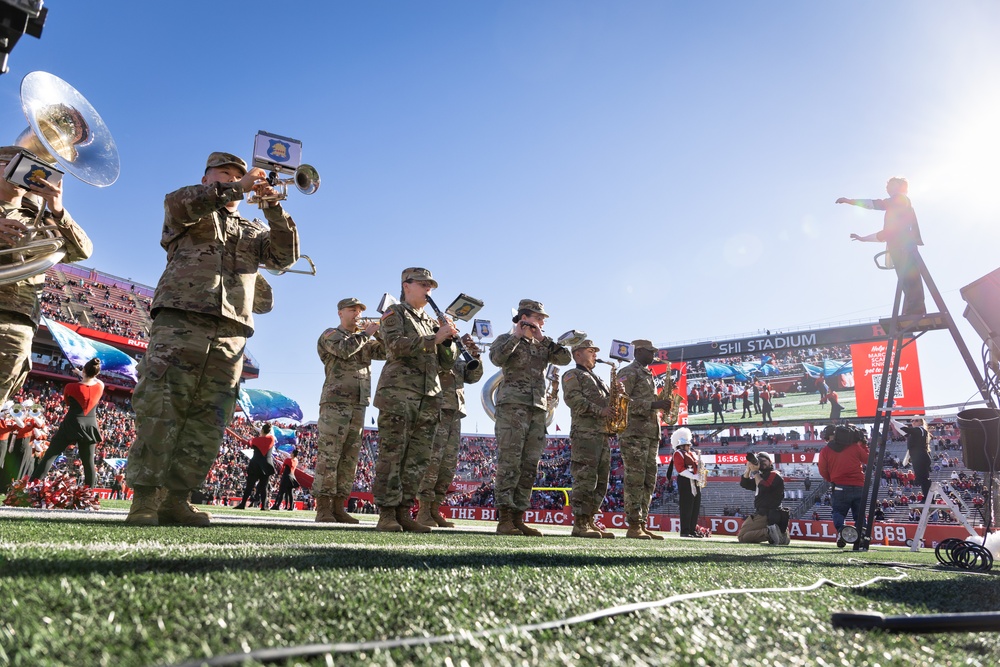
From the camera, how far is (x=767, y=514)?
10.1 metres

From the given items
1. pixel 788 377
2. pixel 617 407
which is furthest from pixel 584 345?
pixel 788 377

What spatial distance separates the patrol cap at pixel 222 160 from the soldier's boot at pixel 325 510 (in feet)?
12.1

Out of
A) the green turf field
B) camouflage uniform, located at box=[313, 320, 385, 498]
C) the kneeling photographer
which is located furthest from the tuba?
the kneeling photographer

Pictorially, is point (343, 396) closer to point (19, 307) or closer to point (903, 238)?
point (19, 307)

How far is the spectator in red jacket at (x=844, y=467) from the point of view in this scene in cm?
947

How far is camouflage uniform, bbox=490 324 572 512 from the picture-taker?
6227mm

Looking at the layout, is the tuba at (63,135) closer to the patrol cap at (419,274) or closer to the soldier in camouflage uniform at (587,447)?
the patrol cap at (419,274)

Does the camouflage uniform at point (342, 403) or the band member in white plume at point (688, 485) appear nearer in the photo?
the camouflage uniform at point (342, 403)

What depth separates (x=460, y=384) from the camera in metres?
8.92

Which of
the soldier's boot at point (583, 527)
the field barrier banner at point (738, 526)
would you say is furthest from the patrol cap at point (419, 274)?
the field barrier banner at point (738, 526)

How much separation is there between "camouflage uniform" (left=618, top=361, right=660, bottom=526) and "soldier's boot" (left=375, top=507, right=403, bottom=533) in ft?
12.3

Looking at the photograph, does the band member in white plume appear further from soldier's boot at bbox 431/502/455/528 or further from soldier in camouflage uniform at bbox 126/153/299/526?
soldier in camouflage uniform at bbox 126/153/299/526

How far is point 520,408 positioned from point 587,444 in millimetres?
1224

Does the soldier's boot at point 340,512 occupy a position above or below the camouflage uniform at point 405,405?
below
